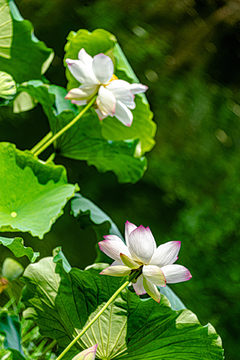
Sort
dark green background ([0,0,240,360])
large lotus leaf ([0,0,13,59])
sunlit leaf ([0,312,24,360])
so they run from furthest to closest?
dark green background ([0,0,240,360])
large lotus leaf ([0,0,13,59])
sunlit leaf ([0,312,24,360])

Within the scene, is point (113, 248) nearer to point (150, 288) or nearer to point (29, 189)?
point (150, 288)

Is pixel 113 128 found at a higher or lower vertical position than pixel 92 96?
lower

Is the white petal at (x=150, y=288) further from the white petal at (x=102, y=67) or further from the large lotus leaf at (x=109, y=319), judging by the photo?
the white petal at (x=102, y=67)

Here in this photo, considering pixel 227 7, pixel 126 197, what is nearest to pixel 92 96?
pixel 126 197

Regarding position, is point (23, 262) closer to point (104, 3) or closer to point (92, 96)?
point (92, 96)

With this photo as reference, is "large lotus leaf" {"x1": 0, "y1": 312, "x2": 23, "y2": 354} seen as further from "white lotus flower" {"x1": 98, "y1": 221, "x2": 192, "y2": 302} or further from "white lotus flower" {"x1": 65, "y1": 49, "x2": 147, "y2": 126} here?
"white lotus flower" {"x1": 65, "y1": 49, "x2": 147, "y2": 126}

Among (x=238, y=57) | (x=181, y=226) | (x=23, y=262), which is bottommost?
(x=23, y=262)

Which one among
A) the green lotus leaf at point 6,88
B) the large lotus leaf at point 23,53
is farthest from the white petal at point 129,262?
the large lotus leaf at point 23,53

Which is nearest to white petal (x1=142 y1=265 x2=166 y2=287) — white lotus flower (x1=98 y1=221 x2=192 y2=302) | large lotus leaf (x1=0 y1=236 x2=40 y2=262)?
white lotus flower (x1=98 y1=221 x2=192 y2=302)
